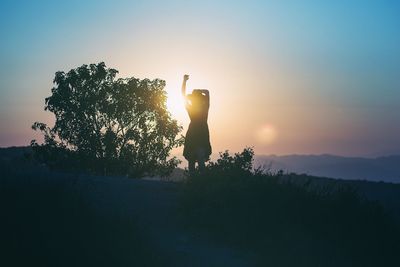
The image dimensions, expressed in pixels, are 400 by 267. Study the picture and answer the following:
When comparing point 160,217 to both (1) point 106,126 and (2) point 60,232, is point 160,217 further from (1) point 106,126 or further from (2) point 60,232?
(1) point 106,126

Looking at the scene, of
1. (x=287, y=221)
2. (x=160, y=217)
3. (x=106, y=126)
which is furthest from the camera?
(x=106, y=126)

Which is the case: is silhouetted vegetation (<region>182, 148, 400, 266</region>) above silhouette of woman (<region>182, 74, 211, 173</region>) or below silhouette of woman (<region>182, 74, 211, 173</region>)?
below

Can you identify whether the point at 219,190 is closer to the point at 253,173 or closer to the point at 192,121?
the point at 253,173

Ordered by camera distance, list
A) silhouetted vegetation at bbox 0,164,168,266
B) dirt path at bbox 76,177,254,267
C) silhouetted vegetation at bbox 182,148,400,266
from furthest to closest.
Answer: silhouetted vegetation at bbox 182,148,400,266 → dirt path at bbox 76,177,254,267 → silhouetted vegetation at bbox 0,164,168,266

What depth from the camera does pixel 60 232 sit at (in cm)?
855

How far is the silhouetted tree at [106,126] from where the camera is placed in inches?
856

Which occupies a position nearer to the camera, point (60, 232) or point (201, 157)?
point (60, 232)

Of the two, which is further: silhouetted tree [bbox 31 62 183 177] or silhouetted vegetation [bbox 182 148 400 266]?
silhouetted tree [bbox 31 62 183 177]

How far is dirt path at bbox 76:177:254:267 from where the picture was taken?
982cm

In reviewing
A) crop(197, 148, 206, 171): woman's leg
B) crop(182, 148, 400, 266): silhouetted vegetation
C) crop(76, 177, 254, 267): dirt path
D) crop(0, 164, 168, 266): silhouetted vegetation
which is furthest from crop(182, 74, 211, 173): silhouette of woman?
crop(0, 164, 168, 266): silhouetted vegetation

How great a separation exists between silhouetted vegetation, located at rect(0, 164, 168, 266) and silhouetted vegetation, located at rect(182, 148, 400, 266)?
88.4 inches

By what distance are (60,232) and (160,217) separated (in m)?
3.31

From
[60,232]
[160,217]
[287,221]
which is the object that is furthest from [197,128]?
[60,232]

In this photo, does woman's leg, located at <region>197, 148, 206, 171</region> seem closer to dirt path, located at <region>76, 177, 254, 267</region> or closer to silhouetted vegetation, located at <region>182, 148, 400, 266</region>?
dirt path, located at <region>76, 177, 254, 267</region>
